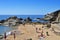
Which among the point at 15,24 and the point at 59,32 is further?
the point at 15,24

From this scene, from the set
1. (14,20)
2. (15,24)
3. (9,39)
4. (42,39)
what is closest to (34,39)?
(42,39)

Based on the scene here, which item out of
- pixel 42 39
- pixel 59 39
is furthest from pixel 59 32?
pixel 42 39

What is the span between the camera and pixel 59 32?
27.5 meters

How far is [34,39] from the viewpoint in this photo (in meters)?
24.2

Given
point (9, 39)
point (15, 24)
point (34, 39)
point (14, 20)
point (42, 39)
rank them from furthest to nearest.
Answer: point (14, 20) < point (15, 24) < point (9, 39) < point (34, 39) < point (42, 39)

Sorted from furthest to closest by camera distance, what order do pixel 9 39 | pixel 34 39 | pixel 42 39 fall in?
pixel 9 39 → pixel 34 39 → pixel 42 39

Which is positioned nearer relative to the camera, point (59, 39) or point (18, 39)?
point (59, 39)

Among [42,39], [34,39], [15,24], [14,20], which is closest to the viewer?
[42,39]

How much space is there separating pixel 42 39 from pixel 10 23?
113 feet

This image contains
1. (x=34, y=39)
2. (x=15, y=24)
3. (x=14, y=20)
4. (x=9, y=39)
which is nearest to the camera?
(x=34, y=39)

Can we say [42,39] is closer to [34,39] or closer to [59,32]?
[34,39]

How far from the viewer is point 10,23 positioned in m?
55.9

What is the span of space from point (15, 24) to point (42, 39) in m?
32.7

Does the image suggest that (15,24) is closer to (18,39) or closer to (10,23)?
(10,23)
